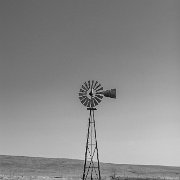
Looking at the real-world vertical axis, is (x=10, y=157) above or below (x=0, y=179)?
above

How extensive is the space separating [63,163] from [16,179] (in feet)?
127

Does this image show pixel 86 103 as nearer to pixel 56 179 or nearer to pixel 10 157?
pixel 56 179

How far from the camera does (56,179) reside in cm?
2847

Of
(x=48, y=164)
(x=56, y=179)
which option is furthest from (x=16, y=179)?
(x=48, y=164)

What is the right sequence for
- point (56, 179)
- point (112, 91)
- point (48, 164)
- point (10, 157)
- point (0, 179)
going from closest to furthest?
point (112, 91)
point (0, 179)
point (56, 179)
point (48, 164)
point (10, 157)

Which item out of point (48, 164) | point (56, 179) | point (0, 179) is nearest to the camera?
point (0, 179)

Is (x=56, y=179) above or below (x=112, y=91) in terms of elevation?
below

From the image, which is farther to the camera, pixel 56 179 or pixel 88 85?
pixel 56 179

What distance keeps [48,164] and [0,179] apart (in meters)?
37.3

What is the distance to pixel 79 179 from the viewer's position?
2973 centimetres

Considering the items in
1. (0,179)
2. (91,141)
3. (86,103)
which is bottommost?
(0,179)

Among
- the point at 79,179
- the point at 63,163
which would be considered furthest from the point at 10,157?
the point at 79,179

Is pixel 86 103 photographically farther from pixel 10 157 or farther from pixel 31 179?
pixel 10 157

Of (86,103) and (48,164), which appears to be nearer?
(86,103)
